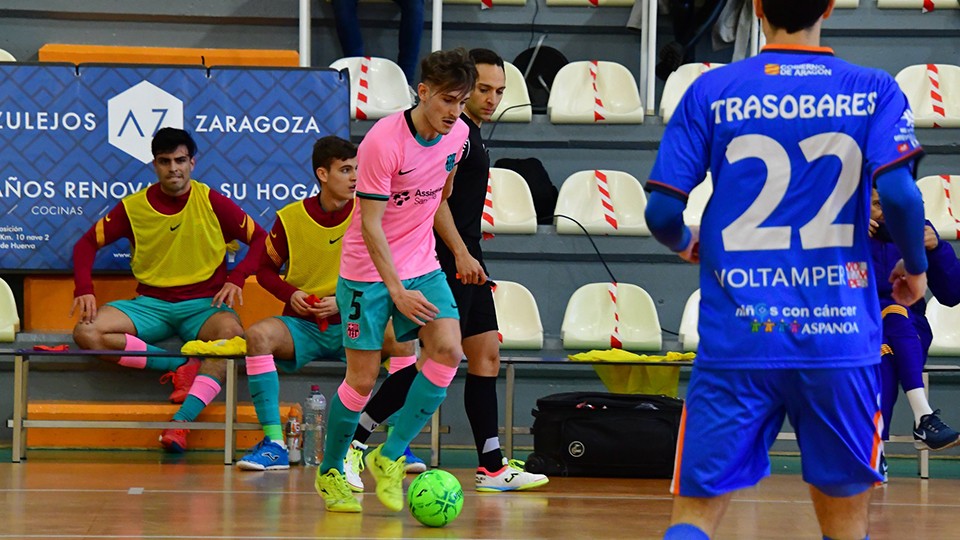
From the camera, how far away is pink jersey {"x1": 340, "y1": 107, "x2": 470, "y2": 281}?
15.3ft

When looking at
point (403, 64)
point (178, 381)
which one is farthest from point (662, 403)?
point (403, 64)

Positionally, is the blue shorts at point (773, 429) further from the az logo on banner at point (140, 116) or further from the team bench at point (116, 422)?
the az logo on banner at point (140, 116)

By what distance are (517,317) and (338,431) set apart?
8.92 ft

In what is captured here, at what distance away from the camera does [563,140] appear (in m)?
8.62

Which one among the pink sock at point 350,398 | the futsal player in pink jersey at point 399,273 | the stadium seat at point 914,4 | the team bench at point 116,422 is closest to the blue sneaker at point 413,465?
the team bench at point 116,422

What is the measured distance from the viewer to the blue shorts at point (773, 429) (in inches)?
104

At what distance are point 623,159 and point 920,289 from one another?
592cm

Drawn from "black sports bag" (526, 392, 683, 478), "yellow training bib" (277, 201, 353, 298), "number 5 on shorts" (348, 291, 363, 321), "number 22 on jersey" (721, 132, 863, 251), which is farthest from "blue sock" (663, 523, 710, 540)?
"yellow training bib" (277, 201, 353, 298)

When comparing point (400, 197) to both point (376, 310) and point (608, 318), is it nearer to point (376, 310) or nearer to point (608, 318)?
point (376, 310)

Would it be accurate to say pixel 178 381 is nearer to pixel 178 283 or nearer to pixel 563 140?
pixel 178 283

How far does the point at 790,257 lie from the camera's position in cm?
271

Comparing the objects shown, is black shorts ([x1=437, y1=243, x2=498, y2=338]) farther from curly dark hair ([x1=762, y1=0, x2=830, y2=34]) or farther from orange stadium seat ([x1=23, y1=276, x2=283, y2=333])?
curly dark hair ([x1=762, y1=0, x2=830, y2=34])

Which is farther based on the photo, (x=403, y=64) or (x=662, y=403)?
(x=403, y=64)

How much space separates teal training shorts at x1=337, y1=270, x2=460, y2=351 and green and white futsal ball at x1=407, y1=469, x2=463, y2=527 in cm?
53
